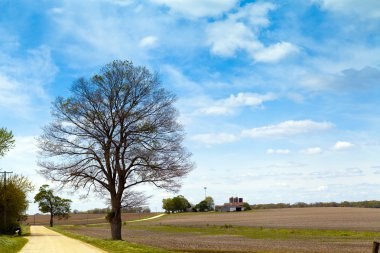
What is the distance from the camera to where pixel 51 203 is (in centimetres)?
13175

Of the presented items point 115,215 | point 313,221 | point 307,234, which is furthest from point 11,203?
point 313,221

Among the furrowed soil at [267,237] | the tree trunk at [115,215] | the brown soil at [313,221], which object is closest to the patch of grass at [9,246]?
the tree trunk at [115,215]

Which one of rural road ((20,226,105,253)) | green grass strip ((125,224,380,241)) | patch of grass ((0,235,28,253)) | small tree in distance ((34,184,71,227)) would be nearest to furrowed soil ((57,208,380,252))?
green grass strip ((125,224,380,241))

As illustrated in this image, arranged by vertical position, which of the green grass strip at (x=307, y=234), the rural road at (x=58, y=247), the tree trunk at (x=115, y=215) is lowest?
the green grass strip at (x=307, y=234)

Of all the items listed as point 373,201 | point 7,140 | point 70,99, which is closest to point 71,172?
point 70,99

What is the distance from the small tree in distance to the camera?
129m

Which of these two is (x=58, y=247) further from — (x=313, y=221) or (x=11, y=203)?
(x=313, y=221)

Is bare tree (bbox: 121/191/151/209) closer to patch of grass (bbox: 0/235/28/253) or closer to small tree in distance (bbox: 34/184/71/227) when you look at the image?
patch of grass (bbox: 0/235/28/253)

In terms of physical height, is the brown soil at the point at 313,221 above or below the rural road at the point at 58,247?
below

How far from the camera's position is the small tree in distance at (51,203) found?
12925 cm

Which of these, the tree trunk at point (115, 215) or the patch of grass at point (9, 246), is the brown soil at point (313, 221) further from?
the patch of grass at point (9, 246)

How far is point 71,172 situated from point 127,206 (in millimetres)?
5407

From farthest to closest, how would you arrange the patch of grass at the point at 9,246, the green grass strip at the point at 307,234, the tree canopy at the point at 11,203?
the tree canopy at the point at 11,203
the green grass strip at the point at 307,234
the patch of grass at the point at 9,246

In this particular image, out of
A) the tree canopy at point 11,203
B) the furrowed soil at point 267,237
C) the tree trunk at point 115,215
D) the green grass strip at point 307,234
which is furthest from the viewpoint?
the tree canopy at point 11,203
